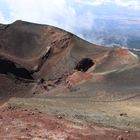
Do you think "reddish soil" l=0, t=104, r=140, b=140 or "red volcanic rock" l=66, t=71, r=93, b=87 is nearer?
"reddish soil" l=0, t=104, r=140, b=140

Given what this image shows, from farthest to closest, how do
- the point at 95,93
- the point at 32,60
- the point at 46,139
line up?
the point at 32,60, the point at 95,93, the point at 46,139

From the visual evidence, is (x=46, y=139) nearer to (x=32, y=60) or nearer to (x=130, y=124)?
(x=130, y=124)

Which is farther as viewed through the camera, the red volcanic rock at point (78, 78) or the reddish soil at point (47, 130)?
the red volcanic rock at point (78, 78)

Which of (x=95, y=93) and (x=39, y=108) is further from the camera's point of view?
(x=95, y=93)

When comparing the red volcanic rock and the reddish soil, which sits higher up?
the reddish soil

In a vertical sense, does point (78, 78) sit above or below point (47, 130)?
below

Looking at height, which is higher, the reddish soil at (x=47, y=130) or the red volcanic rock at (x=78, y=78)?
the reddish soil at (x=47, y=130)

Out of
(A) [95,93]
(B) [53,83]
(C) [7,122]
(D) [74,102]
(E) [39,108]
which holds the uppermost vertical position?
(C) [7,122]

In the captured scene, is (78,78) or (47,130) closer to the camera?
(47,130)

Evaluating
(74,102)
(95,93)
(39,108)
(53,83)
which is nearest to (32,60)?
(53,83)

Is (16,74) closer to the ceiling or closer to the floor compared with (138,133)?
closer to the floor

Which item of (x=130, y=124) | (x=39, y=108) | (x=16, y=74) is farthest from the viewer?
(x=16, y=74)
